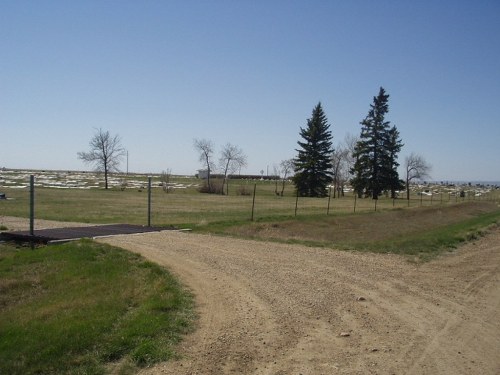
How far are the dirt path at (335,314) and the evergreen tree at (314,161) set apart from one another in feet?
168

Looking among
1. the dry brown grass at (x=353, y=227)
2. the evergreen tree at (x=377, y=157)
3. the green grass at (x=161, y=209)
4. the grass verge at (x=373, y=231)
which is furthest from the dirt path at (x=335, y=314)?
the evergreen tree at (x=377, y=157)

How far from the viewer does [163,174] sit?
77062mm

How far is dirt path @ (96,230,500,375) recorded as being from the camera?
5609 mm

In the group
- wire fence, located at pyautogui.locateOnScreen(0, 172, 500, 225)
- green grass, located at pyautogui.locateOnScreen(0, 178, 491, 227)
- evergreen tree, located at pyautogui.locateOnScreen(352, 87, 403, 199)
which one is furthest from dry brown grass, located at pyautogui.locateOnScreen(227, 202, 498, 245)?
evergreen tree, located at pyautogui.locateOnScreen(352, 87, 403, 199)

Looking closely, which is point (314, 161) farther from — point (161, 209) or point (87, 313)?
point (87, 313)

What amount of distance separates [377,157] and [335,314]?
57.3 meters

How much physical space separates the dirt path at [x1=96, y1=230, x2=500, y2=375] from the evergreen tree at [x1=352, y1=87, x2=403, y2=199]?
50383mm

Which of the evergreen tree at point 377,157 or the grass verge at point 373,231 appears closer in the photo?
the grass verge at point 373,231

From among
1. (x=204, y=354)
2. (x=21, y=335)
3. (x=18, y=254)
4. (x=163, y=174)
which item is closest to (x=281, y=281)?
(x=204, y=354)

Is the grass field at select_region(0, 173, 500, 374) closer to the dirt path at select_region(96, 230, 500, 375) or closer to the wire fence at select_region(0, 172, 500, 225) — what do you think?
the dirt path at select_region(96, 230, 500, 375)

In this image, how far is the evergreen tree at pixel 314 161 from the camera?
6425 centimetres

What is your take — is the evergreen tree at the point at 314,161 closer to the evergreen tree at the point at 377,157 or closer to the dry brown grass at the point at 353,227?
the evergreen tree at the point at 377,157

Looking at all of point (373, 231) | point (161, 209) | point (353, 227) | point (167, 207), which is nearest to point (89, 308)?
point (353, 227)

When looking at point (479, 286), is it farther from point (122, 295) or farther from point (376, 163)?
point (376, 163)
